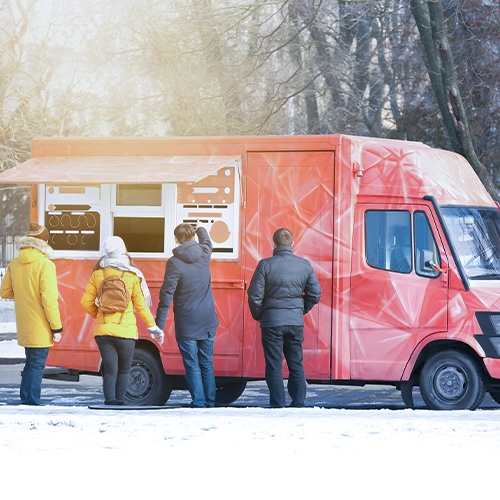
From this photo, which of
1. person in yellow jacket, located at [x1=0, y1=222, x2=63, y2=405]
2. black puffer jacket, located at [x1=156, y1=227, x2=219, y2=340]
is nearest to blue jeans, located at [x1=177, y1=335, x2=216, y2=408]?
black puffer jacket, located at [x1=156, y1=227, x2=219, y2=340]

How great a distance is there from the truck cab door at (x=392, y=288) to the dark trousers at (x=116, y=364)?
6.94 feet

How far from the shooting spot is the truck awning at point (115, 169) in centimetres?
1094

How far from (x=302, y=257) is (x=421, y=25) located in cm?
786

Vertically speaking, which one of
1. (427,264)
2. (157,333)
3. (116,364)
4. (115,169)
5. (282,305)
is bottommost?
(116,364)

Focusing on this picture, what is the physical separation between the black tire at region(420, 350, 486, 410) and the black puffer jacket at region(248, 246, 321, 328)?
1.28 m

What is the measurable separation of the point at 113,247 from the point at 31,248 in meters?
0.81

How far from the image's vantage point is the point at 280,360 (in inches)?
417

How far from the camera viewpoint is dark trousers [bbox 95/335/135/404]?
1025cm

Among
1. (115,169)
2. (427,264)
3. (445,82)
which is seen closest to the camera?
(427,264)

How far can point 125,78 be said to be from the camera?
2405cm

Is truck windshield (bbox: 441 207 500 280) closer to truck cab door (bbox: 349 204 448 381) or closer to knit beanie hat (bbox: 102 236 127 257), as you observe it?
truck cab door (bbox: 349 204 448 381)

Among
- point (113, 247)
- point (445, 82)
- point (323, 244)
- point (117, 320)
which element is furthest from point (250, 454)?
point (445, 82)

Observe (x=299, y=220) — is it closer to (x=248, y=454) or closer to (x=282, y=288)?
(x=282, y=288)

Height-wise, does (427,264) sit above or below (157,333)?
above
